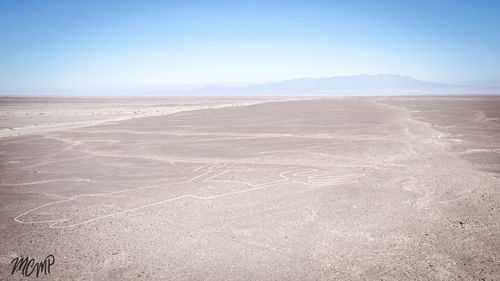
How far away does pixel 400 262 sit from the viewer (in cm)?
455

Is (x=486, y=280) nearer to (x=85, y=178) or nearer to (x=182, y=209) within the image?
(x=182, y=209)

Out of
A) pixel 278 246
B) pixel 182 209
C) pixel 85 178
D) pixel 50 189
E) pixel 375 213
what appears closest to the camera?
pixel 278 246

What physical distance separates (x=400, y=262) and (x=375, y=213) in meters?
1.84

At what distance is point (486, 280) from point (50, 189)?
1012 centimetres

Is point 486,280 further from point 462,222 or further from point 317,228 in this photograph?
point 317,228

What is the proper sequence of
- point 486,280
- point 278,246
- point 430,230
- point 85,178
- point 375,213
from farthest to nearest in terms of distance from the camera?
point 85,178
point 375,213
point 430,230
point 278,246
point 486,280

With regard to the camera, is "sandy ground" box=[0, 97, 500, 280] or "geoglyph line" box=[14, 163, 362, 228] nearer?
"sandy ground" box=[0, 97, 500, 280]

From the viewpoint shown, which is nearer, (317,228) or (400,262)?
(400,262)

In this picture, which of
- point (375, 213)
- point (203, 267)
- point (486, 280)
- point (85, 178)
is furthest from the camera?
point (85, 178)

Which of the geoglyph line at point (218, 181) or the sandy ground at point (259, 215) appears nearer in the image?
the sandy ground at point (259, 215)

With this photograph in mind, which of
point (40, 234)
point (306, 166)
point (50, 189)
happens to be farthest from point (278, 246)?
point (50, 189)

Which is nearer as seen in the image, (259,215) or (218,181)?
(259,215)

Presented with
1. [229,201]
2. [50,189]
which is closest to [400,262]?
[229,201]

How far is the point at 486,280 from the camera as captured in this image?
4086 mm
